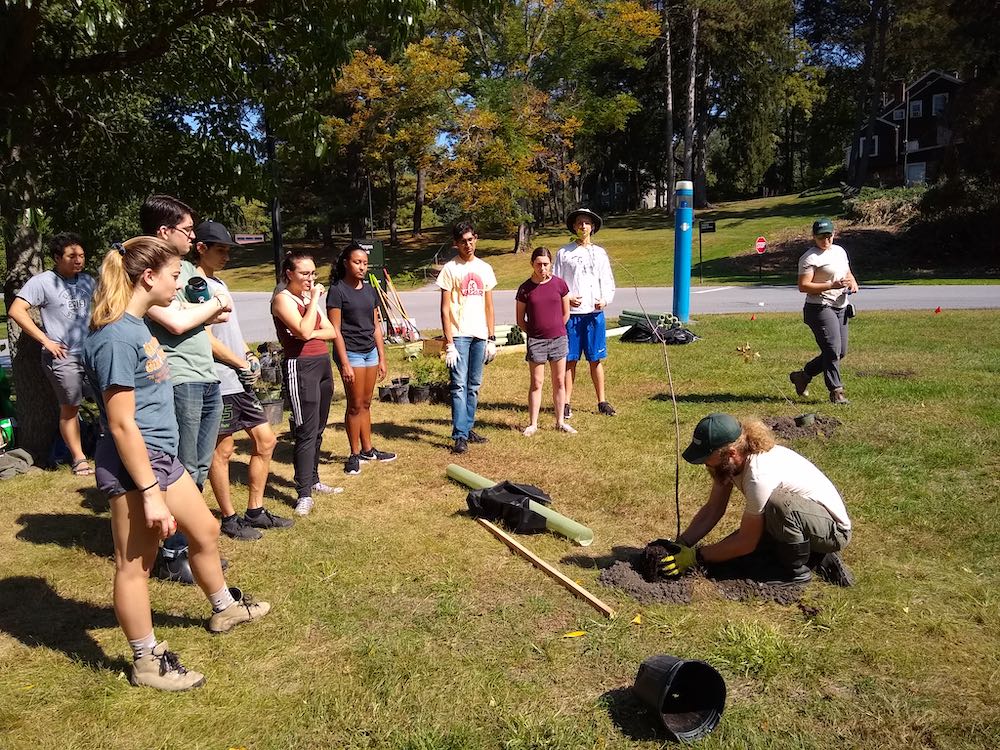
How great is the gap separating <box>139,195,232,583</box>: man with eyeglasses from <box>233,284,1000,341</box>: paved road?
1186 centimetres

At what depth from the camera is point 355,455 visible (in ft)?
21.0

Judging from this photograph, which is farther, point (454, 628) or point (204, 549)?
point (454, 628)

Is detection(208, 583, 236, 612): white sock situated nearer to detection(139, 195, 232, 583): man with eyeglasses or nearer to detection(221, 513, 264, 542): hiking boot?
detection(139, 195, 232, 583): man with eyeglasses

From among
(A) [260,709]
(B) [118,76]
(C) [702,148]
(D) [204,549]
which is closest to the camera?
(A) [260,709]

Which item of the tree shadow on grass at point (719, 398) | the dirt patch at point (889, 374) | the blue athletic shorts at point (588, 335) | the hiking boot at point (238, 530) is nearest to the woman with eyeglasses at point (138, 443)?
the hiking boot at point (238, 530)

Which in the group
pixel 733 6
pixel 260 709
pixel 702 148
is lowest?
pixel 260 709

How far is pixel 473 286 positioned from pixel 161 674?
432 centimetres

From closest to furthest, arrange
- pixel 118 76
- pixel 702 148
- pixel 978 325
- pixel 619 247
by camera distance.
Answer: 1. pixel 118 76
2. pixel 978 325
3. pixel 619 247
4. pixel 702 148

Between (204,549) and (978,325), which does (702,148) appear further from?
(204,549)

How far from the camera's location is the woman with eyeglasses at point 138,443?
2.91 m

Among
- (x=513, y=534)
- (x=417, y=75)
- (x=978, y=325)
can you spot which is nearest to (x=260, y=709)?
(x=513, y=534)

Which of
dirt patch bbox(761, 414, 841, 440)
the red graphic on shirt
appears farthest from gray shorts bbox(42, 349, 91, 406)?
dirt patch bbox(761, 414, 841, 440)

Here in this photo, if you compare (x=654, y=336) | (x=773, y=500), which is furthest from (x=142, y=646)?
(x=654, y=336)

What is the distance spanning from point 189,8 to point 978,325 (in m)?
12.9
